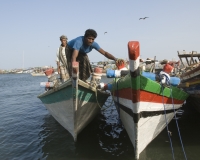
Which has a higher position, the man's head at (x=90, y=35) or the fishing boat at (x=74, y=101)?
the man's head at (x=90, y=35)

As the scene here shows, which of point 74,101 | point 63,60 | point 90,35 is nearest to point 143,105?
point 74,101

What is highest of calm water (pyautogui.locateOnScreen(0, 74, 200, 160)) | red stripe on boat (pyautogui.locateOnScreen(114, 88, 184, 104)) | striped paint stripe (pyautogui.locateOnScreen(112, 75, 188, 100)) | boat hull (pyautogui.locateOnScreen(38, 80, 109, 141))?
striped paint stripe (pyautogui.locateOnScreen(112, 75, 188, 100))

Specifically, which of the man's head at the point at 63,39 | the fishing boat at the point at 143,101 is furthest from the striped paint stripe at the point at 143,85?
the man's head at the point at 63,39

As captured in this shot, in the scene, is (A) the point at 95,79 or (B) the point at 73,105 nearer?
(B) the point at 73,105

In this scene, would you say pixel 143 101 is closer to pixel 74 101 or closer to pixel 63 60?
pixel 74 101

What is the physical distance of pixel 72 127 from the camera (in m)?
6.52

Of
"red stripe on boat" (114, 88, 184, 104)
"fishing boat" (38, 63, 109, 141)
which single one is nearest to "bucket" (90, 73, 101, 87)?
"fishing boat" (38, 63, 109, 141)

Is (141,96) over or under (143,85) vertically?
under

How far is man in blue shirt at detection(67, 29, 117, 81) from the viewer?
5.95 m

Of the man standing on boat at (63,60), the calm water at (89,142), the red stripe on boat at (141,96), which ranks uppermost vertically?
the man standing on boat at (63,60)

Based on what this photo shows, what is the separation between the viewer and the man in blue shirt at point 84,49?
5.95m

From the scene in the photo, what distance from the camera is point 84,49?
→ 6.55 meters

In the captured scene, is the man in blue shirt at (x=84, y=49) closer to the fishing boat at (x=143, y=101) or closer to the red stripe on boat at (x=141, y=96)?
the fishing boat at (x=143, y=101)

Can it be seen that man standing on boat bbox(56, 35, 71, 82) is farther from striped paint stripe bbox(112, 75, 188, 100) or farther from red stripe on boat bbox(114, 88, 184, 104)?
red stripe on boat bbox(114, 88, 184, 104)
